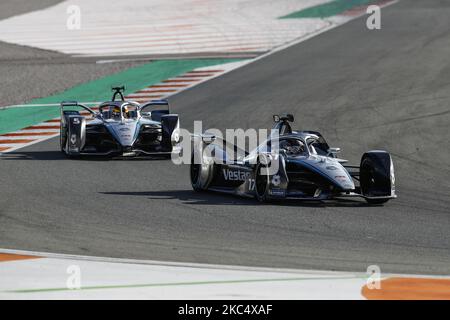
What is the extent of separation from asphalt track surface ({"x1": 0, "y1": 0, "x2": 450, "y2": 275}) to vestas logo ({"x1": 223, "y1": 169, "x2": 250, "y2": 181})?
374mm

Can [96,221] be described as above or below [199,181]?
below

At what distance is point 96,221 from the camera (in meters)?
14.6

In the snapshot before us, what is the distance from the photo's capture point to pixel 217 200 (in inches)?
667

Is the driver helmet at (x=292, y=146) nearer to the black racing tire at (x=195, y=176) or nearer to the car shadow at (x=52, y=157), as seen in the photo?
the black racing tire at (x=195, y=176)

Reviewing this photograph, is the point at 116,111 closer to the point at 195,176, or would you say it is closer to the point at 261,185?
the point at 195,176

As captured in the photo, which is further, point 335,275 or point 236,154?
point 236,154

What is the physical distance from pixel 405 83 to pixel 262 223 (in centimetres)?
1655

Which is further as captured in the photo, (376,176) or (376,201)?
(376,201)

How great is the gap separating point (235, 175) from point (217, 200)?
0.73 meters

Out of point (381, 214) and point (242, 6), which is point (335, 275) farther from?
point (242, 6)

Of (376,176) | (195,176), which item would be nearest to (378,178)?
(376,176)

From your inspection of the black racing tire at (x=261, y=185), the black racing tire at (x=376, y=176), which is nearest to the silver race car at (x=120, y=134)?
the black racing tire at (x=261, y=185)
